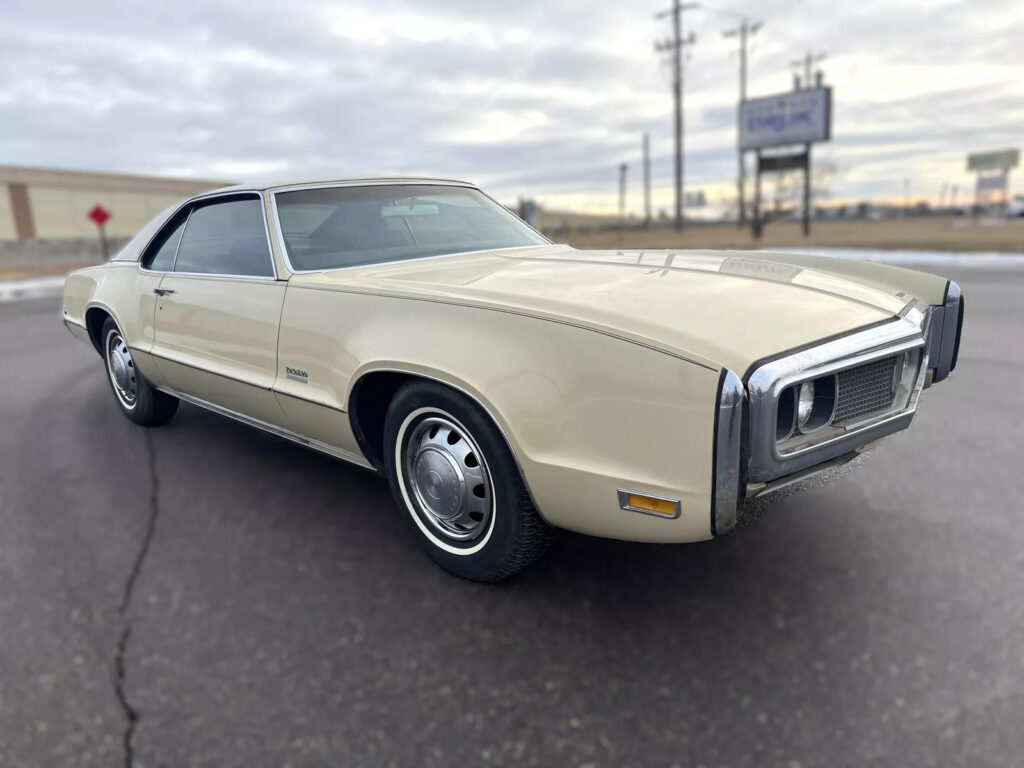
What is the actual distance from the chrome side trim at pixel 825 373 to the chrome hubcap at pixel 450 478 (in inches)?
35.4

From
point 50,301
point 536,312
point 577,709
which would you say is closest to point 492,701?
point 577,709

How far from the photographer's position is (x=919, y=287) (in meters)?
3.04

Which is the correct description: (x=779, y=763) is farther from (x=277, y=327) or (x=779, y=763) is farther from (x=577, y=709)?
(x=277, y=327)

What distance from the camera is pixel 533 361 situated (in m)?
2.23

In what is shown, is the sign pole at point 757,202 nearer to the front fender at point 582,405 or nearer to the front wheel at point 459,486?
the front wheel at point 459,486

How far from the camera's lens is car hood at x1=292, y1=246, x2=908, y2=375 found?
6.89 feet

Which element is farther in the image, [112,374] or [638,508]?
[112,374]

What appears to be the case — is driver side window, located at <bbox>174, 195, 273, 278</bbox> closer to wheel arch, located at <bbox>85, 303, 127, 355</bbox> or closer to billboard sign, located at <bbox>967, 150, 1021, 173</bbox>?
wheel arch, located at <bbox>85, 303, 127, 355</bbox>

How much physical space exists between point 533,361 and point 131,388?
11.3 ft

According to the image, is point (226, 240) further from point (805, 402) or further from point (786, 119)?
point (786, 119)

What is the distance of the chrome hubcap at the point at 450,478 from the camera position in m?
2.55

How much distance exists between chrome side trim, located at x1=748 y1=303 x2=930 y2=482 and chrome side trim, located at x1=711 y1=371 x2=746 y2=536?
51mm

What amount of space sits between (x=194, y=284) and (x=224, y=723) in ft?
7.88

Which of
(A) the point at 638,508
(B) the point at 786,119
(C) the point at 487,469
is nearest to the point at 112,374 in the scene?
(C) the point at 487,469
